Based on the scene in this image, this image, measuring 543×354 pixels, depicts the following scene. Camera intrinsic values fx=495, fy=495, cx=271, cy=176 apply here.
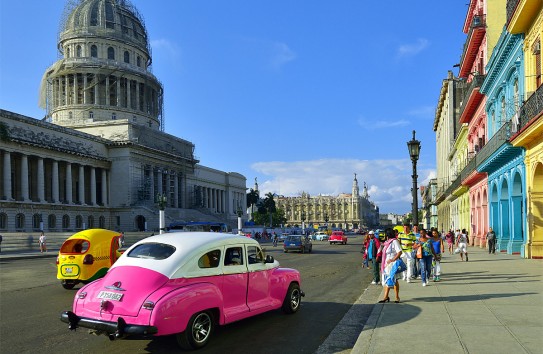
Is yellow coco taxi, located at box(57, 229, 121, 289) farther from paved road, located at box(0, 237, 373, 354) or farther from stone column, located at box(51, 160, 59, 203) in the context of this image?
stone column, located at box(51, 160, 59, 203)

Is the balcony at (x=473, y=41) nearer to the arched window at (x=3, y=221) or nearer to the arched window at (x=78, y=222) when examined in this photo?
the arched window at (x=3, y=221)

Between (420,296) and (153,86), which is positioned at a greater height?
(153,86)

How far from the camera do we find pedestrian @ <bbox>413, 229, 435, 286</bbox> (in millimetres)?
12952

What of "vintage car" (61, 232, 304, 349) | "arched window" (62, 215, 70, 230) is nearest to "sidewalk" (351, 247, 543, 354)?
"vintage car" (61, 232, 304, 349)

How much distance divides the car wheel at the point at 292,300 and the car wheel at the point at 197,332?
249 cm

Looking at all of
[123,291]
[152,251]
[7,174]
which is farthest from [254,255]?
[7,174]

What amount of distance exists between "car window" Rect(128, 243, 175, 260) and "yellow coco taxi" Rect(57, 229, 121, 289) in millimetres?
7023

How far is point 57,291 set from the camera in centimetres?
1381

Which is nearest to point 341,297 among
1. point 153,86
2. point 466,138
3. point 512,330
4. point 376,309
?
point 376,309

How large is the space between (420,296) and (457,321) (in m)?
2.96

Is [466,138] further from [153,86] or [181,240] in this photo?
[153,86]

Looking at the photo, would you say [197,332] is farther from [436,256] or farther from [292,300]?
[436,256]

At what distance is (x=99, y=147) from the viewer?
71.1 metres

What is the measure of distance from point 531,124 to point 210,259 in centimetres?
1315
